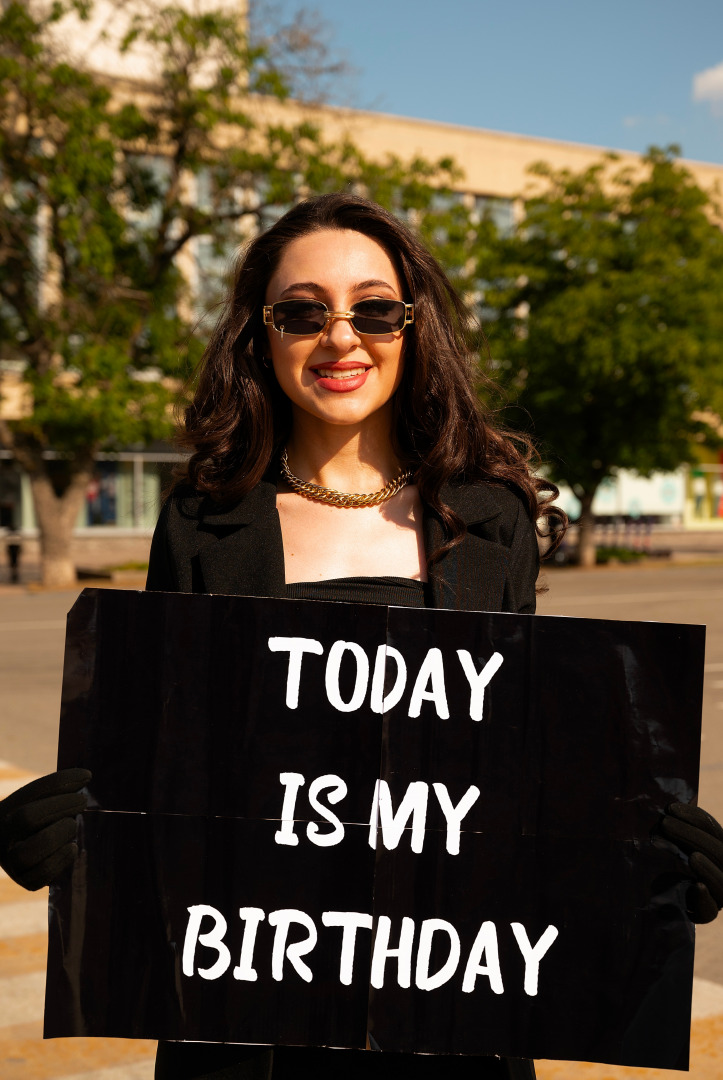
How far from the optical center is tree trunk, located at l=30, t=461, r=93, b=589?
21.1 metres


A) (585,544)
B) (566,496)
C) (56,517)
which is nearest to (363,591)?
(56,517)

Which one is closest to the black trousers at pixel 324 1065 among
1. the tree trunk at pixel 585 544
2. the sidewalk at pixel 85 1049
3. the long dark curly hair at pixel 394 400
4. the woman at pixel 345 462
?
the woman at pixel 345 462

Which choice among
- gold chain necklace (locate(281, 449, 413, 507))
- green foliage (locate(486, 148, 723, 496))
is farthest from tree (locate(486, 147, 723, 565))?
gold chain necklace (locate(281, 449, 413, 507))

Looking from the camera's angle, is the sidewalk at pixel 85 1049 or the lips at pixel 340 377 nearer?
the lips at pixel 340 377

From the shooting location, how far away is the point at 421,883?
6.60 ft

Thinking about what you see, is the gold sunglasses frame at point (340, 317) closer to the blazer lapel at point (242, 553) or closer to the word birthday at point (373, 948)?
the blazer lapel at point (242, 553)

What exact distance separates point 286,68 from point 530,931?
20099 mm

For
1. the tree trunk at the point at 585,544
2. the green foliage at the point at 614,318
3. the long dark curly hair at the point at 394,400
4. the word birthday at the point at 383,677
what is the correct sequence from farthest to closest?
the tree trunk at the point at 585,544 < the green foliage at the point at 614,318 < the long dark curly hair at the point at 394,400 < the word birthday at the point at 383,677

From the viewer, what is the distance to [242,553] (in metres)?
2.23

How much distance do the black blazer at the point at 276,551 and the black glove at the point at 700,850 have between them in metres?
0.48

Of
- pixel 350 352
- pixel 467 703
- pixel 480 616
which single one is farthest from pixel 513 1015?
pixel 350 352

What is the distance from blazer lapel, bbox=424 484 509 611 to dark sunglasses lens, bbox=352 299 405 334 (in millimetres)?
333

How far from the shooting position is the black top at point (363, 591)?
219 cm

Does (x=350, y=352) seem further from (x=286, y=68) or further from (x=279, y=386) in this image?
(x=286, y=68)
